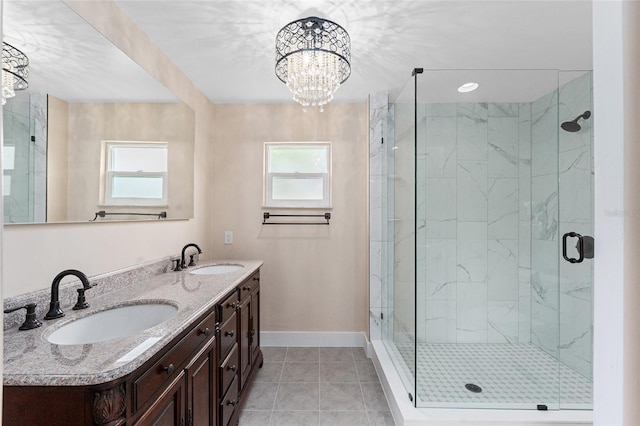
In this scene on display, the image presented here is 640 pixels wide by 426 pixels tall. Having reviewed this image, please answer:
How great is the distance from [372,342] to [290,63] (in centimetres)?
227

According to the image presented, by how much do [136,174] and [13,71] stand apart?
751mm

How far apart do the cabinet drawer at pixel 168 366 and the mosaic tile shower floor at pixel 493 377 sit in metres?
1.32

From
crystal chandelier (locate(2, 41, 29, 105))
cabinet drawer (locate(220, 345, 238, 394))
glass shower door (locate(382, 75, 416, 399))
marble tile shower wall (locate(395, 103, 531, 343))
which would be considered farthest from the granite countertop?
marble tile shower wall (locate(395, 103, 531, 343))

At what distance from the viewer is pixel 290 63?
5.27 ft

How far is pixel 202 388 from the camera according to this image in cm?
126

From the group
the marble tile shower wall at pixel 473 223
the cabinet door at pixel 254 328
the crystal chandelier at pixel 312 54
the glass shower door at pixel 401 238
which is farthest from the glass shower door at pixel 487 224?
the cabinet door at pixel 254 328

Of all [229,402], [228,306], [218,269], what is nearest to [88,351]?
[228,306]

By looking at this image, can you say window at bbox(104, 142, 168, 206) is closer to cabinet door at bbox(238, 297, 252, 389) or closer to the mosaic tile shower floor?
cabinet door at bbox(238, 297, 252, 389)

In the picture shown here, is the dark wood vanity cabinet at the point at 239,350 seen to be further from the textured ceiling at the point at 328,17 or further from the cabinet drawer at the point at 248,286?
the textured ceiling at the point at 328,17

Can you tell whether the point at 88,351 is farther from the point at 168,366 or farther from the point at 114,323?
the point at 114,323

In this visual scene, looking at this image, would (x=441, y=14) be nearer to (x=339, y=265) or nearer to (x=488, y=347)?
(x=339, y=265)

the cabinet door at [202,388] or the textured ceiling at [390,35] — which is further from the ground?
the textured ceiling at [390,35]

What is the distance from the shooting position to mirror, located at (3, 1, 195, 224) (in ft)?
3.61

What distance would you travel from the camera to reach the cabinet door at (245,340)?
186 centimetres
